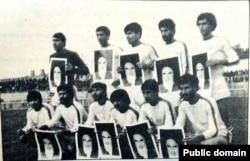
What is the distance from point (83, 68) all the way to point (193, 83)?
1.07ft

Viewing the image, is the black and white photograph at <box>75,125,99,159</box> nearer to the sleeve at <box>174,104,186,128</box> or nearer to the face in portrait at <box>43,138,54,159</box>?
the face in portrait at <box>43,138,54,159</box>

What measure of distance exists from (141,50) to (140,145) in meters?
0.28

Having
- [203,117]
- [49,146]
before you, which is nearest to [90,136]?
[49,146]

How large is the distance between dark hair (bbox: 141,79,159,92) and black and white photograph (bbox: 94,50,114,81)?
10 cm

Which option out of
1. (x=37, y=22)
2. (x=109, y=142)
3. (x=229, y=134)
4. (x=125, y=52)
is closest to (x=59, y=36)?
(x=37, y=22)

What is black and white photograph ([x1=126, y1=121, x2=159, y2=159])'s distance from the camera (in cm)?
97

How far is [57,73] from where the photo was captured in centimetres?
97

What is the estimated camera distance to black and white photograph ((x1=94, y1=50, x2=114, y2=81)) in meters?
0.96

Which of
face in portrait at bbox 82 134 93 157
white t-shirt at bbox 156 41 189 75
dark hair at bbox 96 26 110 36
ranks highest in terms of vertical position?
dark hair at bbox 96 26 110 36

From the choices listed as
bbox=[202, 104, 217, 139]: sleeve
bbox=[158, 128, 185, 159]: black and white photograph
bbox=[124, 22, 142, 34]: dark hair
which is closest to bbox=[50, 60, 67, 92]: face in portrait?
bbox=[124, 22, 142, 34]: dark hair

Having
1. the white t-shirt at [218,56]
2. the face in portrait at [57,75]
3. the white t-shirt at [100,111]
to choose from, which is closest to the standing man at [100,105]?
the white t-shirt at [100,111]

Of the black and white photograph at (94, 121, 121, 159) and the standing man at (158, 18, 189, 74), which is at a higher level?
the standing man at (158, 18, 189, 74)

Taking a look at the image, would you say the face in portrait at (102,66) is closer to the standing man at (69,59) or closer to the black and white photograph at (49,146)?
the standing man at (69,59)

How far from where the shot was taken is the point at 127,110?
0.97 meters
